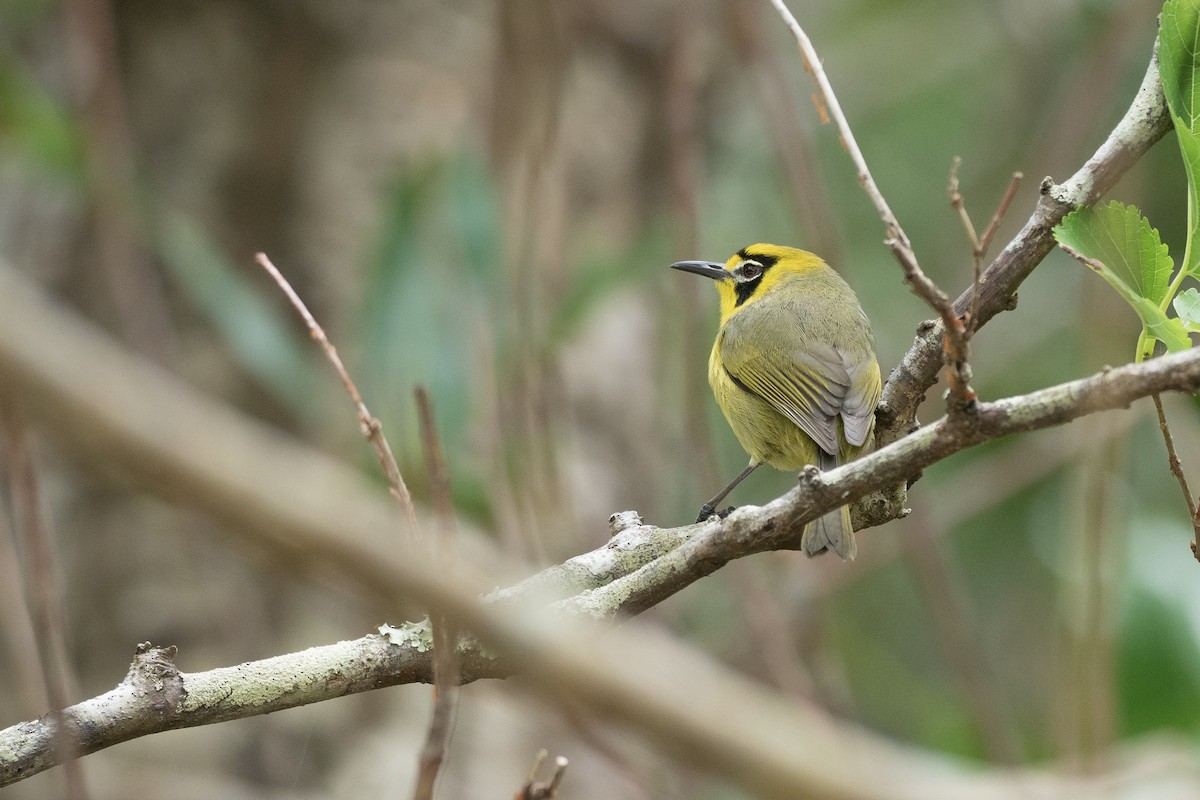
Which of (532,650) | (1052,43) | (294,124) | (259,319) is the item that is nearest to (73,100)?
(294,124)

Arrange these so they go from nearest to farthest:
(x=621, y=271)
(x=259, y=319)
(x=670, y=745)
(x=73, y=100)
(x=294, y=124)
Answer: (x=670, y=745)
(x=259, y=319)
(x=621, y=271)
(x=294, y=124)
(x=73, y=100)

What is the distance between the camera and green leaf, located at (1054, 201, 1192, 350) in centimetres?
201

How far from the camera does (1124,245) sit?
2029mm

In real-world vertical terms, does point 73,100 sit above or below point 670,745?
above

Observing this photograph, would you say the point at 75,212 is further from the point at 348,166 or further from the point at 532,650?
the point at 532,650

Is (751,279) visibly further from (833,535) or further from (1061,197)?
(1061,197)

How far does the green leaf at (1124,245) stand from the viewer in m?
2.01

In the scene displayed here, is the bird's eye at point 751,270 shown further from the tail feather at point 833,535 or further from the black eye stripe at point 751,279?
the tail feather at point 833,535

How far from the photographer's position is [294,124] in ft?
17.1

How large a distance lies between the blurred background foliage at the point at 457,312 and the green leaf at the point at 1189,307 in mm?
1514

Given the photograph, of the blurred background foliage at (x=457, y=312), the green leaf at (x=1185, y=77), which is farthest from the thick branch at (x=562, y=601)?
the blurred background foliage at (x=457, y=312)

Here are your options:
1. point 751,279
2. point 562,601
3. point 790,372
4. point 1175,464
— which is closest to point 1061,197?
point 1175,464

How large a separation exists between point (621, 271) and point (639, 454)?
1.31m

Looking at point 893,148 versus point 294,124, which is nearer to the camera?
point 294,124
